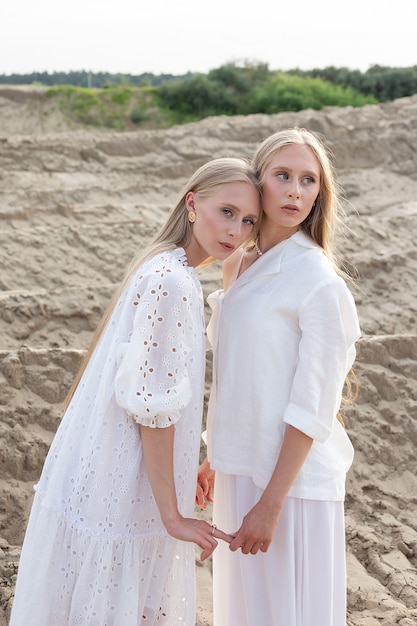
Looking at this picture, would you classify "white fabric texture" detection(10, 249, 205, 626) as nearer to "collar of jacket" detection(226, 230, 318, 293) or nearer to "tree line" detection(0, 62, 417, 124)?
"collar of jacket" detection(226, 230, 318, 293)

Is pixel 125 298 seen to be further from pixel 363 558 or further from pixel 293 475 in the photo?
pixel 363 558

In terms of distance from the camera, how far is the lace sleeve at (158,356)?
234cm

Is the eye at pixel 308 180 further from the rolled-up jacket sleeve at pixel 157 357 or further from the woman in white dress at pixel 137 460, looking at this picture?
the rolled-up jacket sleeve at pixel 157 357

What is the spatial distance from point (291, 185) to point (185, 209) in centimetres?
34

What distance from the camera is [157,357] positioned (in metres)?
2.36

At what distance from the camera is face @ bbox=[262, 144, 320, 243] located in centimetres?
262

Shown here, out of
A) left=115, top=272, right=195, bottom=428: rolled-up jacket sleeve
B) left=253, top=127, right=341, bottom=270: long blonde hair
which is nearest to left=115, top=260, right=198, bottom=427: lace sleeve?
left=115, top=272, right=195, bottom=428: rolled-up jacket sleeve

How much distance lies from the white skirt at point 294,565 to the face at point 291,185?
85cm

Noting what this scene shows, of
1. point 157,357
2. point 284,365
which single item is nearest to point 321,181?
point 284,365

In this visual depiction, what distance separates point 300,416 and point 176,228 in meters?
0.68

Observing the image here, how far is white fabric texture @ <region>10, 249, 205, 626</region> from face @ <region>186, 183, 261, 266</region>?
0.09 metres

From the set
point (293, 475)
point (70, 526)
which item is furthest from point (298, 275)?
point (70, 526)

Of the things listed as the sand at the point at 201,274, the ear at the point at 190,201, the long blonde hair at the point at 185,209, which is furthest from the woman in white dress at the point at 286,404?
the sand at the point at 201,274

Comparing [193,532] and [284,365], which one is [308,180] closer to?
[284,365]
